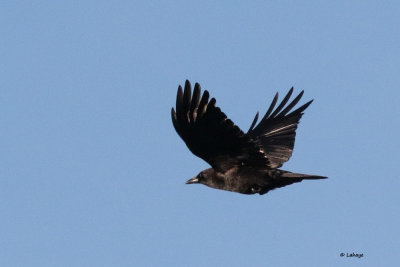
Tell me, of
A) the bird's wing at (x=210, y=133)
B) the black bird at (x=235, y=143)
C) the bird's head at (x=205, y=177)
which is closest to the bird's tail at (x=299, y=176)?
the black bird at (x=235, y=143)

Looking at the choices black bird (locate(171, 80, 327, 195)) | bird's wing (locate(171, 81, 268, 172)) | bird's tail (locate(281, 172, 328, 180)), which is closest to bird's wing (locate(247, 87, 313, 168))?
black bird (locate(171, 80, 327, 195))

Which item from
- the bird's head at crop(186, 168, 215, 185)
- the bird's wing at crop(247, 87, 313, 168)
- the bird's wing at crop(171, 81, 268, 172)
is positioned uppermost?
the bird's wing at crop(247, 87, 313, 168)

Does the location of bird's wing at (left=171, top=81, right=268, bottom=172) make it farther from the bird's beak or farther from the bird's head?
the bird's beak

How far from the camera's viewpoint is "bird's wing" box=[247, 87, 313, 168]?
15806mm

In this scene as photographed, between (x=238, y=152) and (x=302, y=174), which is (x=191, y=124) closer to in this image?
(x=238, y=152)

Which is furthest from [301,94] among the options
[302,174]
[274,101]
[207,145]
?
[207,145]

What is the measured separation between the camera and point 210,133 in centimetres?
1284

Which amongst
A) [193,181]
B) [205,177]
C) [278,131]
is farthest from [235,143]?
[278,131]

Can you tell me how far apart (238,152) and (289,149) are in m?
2.66

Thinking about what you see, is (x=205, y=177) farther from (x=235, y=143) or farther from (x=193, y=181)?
(x=235, y=143)

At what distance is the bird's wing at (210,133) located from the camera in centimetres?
1241

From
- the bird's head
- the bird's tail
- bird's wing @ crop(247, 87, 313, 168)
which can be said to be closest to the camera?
the bird's tail

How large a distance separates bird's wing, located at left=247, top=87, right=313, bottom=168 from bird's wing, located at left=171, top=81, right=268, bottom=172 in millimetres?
2016

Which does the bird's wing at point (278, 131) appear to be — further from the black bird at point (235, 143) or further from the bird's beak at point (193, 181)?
the bird's beak at point (193, 181)
